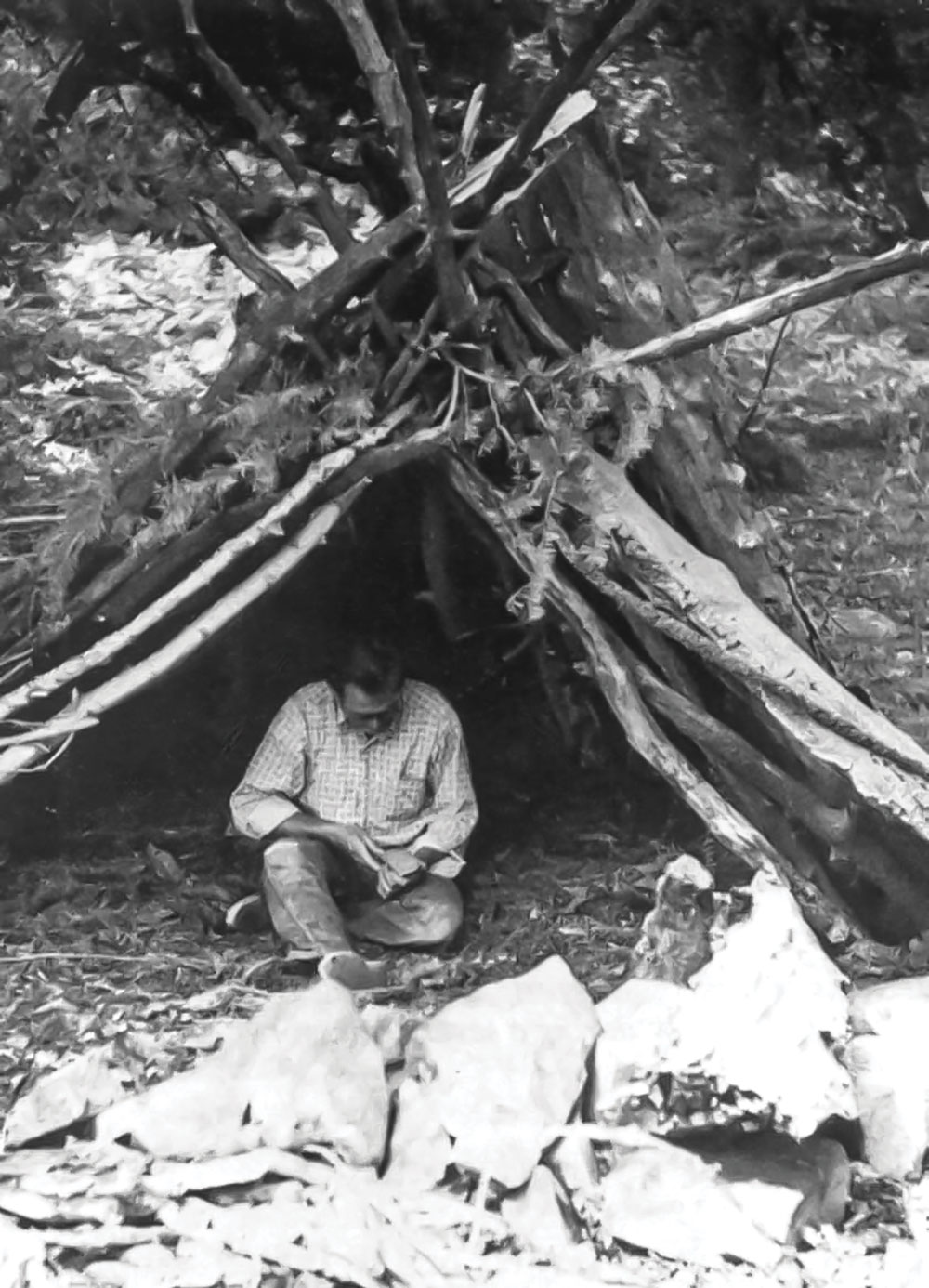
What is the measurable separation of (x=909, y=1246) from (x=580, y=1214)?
573 mm

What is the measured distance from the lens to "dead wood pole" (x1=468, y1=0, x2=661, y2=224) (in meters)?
2.83

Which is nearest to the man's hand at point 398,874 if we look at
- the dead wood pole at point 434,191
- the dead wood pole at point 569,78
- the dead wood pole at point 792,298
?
the dead wood pole at point 434,191

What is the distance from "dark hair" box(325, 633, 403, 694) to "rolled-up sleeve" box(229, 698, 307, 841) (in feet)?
0.62

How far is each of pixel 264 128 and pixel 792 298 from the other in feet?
4.10

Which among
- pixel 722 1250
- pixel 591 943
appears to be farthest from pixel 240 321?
pixel 722 1250

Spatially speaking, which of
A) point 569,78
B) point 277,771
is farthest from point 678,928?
point 569,78

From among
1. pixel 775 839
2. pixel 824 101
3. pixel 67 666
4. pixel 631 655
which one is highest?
pixel 824 101

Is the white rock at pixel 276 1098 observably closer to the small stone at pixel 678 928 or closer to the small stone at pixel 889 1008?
the small stone at pixel 678 928

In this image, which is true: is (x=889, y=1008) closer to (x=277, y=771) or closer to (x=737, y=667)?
(x=737, y=667)

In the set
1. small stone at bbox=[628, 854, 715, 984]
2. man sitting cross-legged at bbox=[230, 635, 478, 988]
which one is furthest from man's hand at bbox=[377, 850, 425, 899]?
small stone at bbox=[628, 854, 715, 984]

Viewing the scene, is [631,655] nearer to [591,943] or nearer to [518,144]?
[591,943]

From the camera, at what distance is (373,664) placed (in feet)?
12.0

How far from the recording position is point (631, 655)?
3.37 meters

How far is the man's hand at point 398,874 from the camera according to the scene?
12.0 feet
